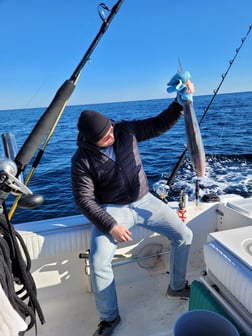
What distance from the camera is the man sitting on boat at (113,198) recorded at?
184 centimetres

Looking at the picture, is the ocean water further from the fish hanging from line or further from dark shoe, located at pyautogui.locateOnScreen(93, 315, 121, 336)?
dark shoe, located at pyautogui.locateOnScreen(93, 315, 121, 336)

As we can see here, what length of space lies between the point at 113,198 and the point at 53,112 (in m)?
0.73

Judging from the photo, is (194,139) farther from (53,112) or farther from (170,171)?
(170,171)

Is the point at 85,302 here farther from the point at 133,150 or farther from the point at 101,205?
the point at 133,150

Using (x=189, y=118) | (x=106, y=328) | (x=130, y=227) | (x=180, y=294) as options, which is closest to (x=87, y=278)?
(x=106, y=328)

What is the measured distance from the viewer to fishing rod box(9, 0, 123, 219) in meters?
1.42

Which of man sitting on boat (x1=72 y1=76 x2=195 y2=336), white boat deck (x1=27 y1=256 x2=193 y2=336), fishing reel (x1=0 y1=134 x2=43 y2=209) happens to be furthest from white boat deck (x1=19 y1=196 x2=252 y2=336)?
fishing reel (x1=0 y1=134 x2=43 y2=209)

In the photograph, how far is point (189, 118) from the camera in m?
2.04

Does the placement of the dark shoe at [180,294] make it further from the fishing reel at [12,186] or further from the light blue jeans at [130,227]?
the fishing reel at [12,186]

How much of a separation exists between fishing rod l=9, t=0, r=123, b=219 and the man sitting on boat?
0.67 feet

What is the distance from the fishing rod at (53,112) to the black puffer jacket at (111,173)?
1.03 ft

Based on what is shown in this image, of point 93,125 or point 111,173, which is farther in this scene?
point 111,173

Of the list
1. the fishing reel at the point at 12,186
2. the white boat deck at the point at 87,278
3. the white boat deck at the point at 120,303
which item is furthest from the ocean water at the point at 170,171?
the fishing reel at the point at 12,186

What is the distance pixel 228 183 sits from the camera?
19.5 feet
